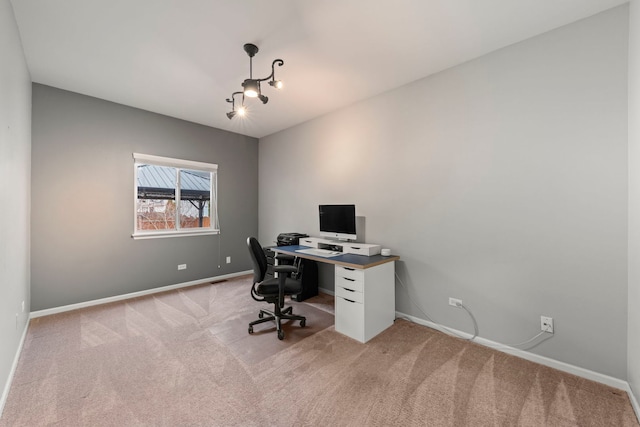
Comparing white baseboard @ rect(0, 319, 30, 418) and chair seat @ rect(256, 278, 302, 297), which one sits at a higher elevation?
chair seat @ rect(256, 278, 302, 297)

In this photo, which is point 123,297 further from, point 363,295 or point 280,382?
point 363,295

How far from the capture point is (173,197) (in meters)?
4.36

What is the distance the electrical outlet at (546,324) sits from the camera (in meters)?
2.17

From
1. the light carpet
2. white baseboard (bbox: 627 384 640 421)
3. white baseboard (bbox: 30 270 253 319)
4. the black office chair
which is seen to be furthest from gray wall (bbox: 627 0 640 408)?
white baseboard (bbox: 30 270 253 319)

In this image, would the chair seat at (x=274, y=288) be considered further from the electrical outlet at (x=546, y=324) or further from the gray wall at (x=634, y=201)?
the gray wall at (x=634, y=201)

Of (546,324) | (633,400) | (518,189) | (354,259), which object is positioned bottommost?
(633,400)

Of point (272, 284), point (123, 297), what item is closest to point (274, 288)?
point (272, 284)

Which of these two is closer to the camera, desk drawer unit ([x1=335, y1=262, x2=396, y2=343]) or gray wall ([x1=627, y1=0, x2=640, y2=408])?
gray wall ([x1=627, y1=0, x2=640, y2=408])

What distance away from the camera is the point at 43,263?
3184 mm

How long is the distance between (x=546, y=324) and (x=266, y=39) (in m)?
3.48

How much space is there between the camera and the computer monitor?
340cm

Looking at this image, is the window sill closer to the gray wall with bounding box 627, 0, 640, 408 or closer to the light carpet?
the light carpet

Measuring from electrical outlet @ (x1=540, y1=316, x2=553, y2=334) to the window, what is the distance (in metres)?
4.59

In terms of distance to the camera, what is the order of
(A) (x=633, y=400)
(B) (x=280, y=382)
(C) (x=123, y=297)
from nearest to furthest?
1. (A) (x=633, y=400)
2. (B) (x=280, y=382)
3. (C) (x=123, y=297)
